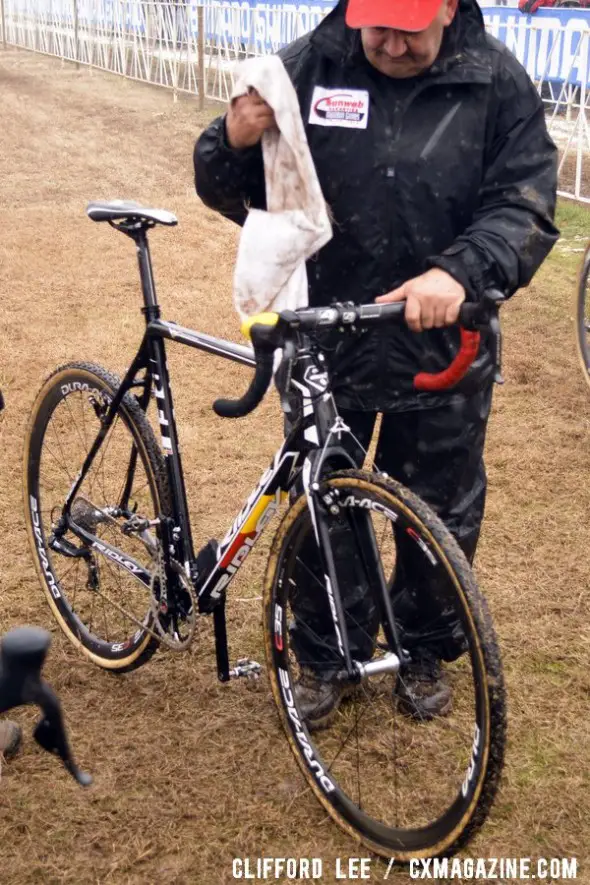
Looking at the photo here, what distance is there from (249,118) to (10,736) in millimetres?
1905

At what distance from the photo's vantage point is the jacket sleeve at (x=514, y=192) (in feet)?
9.16

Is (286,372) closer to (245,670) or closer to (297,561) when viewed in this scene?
(297,561)

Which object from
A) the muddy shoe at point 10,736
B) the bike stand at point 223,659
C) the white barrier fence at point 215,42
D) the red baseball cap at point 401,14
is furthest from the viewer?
the white barrier fence at point 215,42

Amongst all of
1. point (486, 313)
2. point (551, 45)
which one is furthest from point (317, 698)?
point (551, 45)

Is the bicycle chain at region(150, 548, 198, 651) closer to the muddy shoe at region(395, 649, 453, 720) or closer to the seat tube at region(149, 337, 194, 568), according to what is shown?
the seat tube at region(149, 337, 194, 568)

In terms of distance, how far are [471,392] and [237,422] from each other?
2.91 m

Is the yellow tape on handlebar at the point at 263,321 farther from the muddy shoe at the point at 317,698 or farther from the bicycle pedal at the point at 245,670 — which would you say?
the muddy shoe at the point at 317,698

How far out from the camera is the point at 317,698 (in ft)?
11.0

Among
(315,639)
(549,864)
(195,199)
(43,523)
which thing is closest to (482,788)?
(549,864)

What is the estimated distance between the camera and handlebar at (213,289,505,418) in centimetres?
253

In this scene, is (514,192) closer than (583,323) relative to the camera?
Yes

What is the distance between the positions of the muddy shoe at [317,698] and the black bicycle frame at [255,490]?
10.5 inches

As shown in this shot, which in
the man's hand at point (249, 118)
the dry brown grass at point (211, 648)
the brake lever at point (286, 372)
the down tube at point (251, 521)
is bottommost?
the dry brown grass at point (211, 648)

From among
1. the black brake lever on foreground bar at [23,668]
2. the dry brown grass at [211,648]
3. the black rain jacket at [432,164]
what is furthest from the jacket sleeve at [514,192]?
the black brake lever on foreground bar at [23,668]
